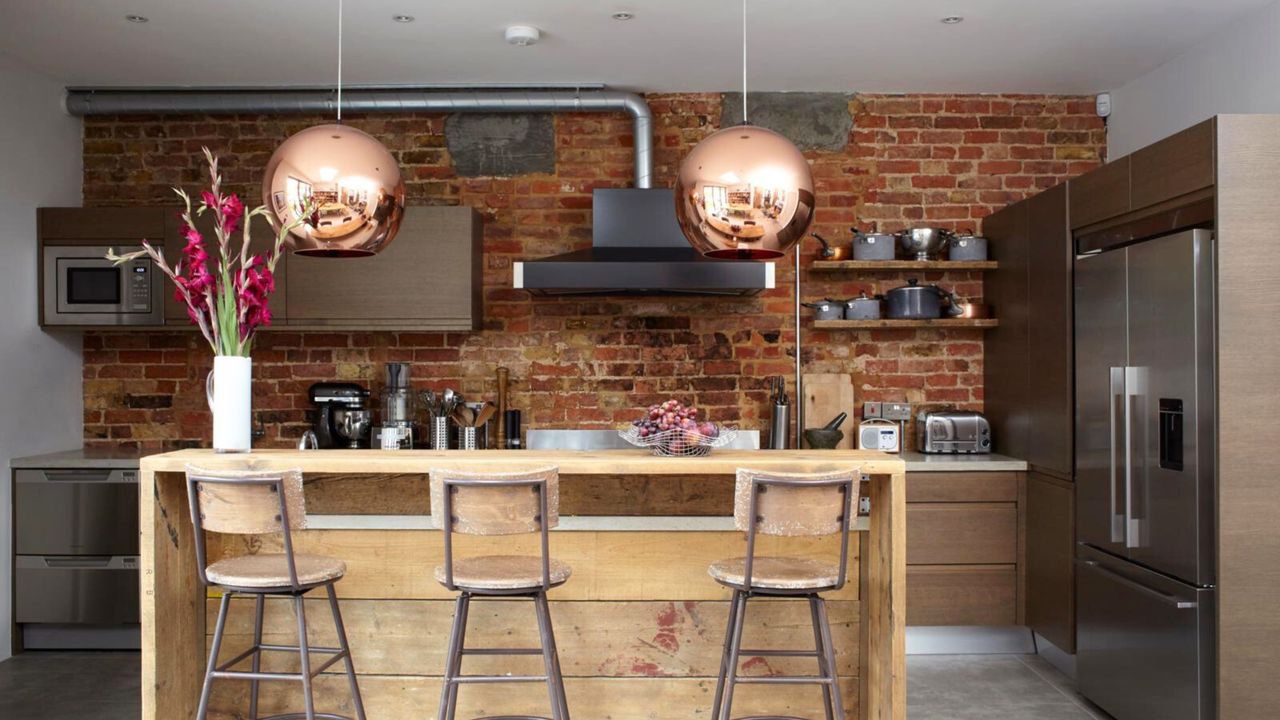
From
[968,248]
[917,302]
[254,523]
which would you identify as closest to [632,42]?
[917,302]

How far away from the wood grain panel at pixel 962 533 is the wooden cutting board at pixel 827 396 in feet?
2.33

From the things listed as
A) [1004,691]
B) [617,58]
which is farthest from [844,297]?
[1004,691]

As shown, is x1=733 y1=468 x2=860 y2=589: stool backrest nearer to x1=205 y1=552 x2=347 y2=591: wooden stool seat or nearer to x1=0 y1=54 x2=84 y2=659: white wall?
x1=205 y1=552 x2=347 y2=591: wooden stool seat

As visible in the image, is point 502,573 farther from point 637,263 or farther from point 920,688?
point 920,688

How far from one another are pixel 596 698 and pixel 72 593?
2.99 metres

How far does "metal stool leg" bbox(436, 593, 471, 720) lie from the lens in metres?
2.81

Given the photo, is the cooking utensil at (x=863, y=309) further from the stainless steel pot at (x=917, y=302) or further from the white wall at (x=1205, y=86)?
the white wall at (x=1205, y=86)

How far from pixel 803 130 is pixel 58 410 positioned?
13.9ft

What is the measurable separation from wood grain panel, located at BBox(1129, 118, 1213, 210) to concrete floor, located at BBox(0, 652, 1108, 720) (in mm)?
2027

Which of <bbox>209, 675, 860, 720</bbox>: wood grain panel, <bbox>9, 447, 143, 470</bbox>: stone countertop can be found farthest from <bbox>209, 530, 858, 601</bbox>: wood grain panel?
<bbox>9, 447, 143, 470</bbox>: stone countertop

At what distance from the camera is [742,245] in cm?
248

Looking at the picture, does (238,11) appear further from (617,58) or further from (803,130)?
(803,130)

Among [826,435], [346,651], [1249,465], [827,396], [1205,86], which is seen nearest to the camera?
[346,651]

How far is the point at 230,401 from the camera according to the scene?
3207 mm
